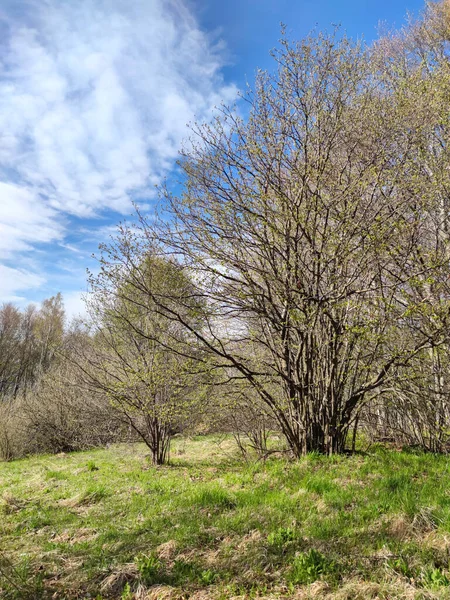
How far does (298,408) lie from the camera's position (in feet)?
20.1

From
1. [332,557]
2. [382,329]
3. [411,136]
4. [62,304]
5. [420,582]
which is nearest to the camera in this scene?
[420,582]

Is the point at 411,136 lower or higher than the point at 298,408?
higher

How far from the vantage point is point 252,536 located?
3.32 metres

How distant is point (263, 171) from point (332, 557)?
5.35 metres

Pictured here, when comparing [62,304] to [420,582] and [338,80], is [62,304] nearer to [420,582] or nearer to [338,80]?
[338,80]

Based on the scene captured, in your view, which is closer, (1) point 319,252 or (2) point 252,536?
(2) point 252,536

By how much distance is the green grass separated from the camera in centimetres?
260

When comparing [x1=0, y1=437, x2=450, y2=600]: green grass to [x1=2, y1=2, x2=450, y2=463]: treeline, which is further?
[x1=2, y1=2, x2=450, y2=463]: treeline

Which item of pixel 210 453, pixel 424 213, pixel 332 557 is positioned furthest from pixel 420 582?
pixel 210 453

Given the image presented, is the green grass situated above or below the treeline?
below

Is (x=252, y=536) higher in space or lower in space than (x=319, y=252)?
lower

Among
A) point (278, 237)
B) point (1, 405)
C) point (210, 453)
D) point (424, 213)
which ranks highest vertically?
point (424, 213)

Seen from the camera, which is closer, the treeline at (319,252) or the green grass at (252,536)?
the green grass at (252,536)

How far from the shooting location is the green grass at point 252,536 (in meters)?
2.60
